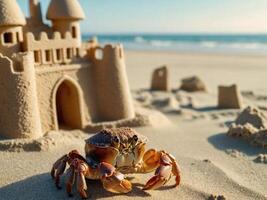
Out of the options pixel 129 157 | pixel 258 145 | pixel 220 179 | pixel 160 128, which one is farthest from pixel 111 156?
pixel 160 128

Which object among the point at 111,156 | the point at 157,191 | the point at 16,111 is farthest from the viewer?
the point at 16,111

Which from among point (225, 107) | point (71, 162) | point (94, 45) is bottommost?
point (225, 107)

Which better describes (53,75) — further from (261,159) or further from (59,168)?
(261,159)

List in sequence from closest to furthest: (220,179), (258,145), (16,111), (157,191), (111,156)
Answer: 1. (111,156)
2. (157,191)
3. (220,179)
4. (16,111)
5. (258,145)

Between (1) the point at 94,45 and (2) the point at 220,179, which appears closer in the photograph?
(2) the point at 220,179

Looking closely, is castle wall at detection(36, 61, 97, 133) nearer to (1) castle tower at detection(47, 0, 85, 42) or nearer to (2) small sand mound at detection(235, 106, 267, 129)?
(1) castle tower at detection(47, 0, 85, 42)

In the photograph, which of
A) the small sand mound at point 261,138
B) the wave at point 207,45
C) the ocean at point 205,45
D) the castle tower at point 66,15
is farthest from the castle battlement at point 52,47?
the wave at point 207,45

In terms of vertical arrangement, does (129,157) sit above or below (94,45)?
below

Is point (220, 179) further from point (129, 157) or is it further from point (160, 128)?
point (160, 128)

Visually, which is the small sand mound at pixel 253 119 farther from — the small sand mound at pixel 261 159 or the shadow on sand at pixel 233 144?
the small sand mound at pixel 261 159
